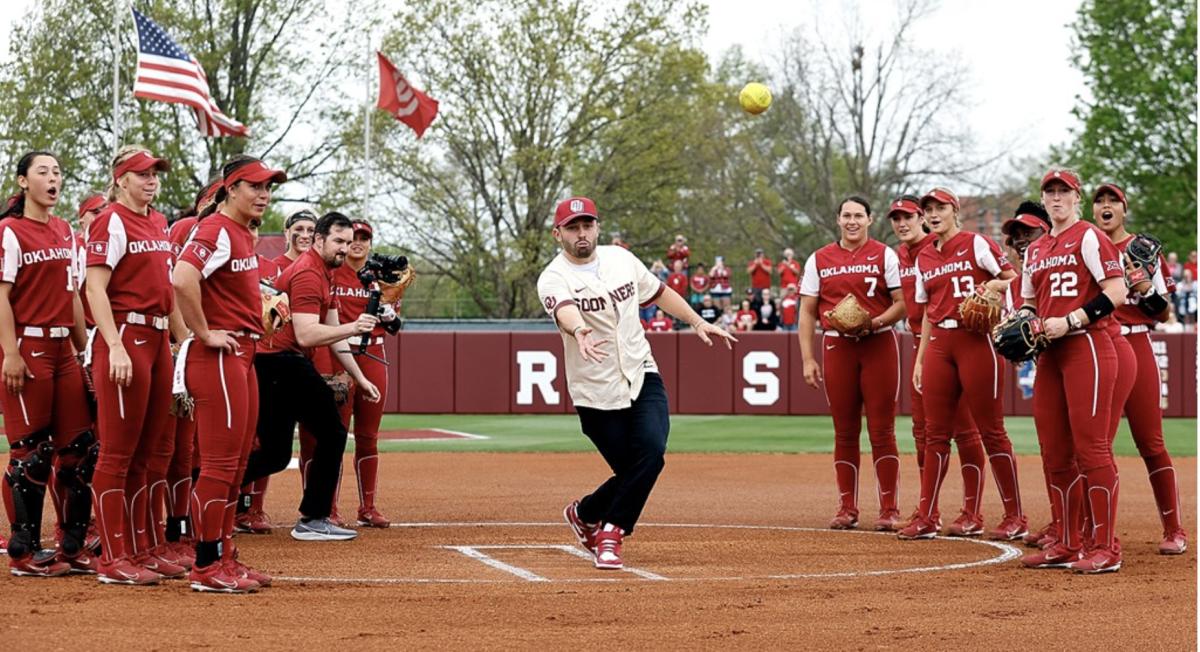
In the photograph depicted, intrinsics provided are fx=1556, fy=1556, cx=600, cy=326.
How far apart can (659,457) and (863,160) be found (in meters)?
39.3

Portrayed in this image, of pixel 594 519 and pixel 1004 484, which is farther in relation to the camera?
pixel 1004 484

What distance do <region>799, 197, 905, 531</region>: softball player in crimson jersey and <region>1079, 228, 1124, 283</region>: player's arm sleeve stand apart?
2.25 m

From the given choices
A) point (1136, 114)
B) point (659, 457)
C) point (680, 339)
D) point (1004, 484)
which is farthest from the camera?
point (1136, 114)

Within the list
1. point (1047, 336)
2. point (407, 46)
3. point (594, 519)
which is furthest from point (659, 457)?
point (407, 46)

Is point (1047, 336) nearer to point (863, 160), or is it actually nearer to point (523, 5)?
point (523, 5)

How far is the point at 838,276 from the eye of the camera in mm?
11117

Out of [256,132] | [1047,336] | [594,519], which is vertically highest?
[256,132]

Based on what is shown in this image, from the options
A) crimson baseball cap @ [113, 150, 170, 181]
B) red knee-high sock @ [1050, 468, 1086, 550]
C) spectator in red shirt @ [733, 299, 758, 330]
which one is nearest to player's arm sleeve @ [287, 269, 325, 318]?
crimson baseball cap @ [113, 150, 170, 181]

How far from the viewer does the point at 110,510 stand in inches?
314

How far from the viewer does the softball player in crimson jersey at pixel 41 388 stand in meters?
8.36

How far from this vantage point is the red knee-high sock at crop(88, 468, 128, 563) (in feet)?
26.2

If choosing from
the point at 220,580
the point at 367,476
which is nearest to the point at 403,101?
the point at 367,476

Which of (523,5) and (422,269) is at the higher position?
(523,5)

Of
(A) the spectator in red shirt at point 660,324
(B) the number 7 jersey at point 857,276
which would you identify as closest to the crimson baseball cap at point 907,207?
(B) the number 7 jersey at point 857,276
